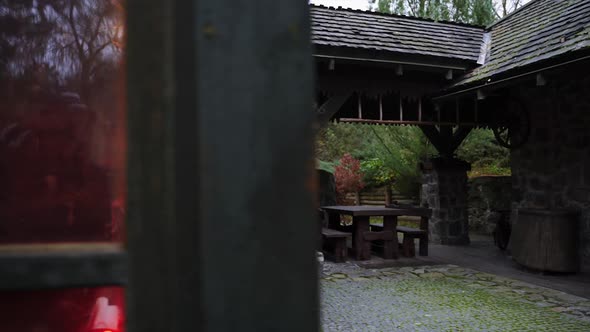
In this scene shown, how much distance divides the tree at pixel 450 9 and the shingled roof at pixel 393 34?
4.68 m

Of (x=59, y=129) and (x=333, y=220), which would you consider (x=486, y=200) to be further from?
(x=59, y=129)

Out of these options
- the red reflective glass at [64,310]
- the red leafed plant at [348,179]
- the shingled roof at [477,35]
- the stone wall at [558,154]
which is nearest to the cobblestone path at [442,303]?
the stone wall at [558,154]

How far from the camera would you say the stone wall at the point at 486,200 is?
32.6ft

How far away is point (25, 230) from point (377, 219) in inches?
522

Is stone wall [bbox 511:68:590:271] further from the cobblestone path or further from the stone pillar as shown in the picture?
the cobblestone path

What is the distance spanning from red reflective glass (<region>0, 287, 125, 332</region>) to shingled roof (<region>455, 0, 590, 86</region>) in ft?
17.6

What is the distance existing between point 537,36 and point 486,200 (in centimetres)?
466

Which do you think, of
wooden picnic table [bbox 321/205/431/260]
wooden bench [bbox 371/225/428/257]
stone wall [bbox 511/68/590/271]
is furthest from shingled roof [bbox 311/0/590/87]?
wooden bench [bbox 371/225/428/257]

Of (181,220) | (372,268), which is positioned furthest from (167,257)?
(372,268)

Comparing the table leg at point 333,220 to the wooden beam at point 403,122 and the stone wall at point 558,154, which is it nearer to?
the wooden beam at point 403,122

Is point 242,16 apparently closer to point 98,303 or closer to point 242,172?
point 242,172

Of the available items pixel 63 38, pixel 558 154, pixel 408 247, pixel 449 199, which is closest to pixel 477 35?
pixel 558 154

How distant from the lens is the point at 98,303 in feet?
2.63

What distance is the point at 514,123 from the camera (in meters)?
7.39
